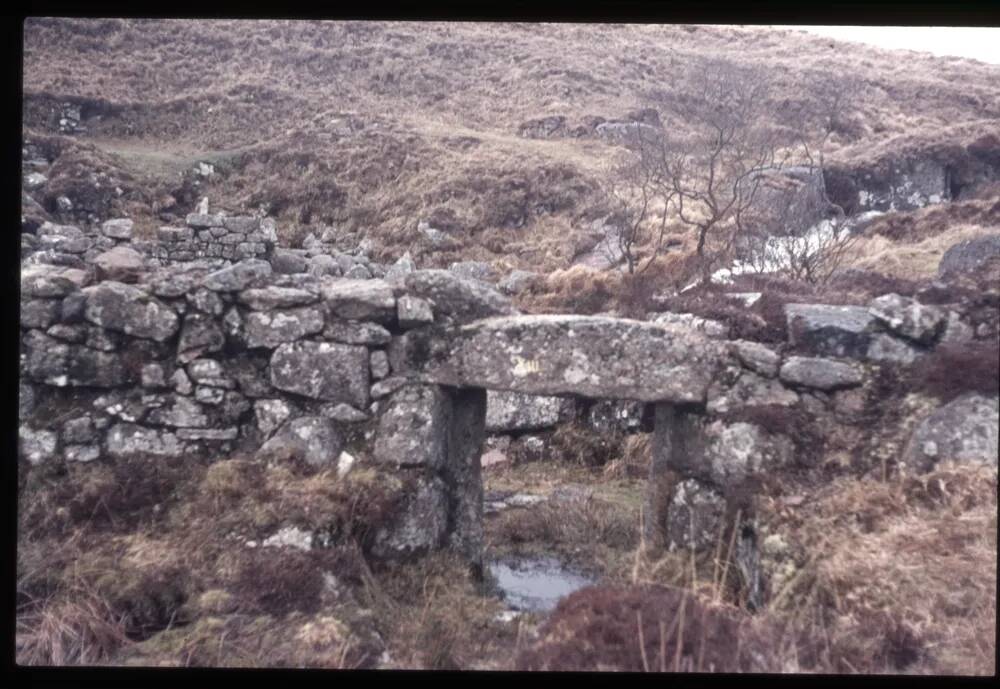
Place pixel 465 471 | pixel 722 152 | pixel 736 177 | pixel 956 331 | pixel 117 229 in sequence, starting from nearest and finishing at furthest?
pixel 956 331, pixel 465 471, pixel 117 229, pixel 736 177, pixel 722 152

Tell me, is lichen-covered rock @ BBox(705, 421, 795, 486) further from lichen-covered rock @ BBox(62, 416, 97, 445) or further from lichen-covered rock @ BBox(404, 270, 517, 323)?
lichen-covered rock @ BBox(62, 416, 97, 445)

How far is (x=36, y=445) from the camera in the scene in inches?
180

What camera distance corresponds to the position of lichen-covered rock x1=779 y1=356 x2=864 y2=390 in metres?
4.50

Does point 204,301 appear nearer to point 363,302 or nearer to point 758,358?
point 363,302

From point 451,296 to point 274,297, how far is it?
3.89 feet

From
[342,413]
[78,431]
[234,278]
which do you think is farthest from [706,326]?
[78,431]

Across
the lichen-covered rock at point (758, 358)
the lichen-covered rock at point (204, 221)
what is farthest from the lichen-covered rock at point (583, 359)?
the lichen-covered rock at point (204, 221)

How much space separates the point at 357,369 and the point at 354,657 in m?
1.85

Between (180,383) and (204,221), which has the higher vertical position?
(204,221)

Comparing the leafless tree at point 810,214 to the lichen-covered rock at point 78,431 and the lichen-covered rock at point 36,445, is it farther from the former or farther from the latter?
the lichen-covered rock at point 36,445

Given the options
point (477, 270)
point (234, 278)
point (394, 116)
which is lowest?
point (234, 278)

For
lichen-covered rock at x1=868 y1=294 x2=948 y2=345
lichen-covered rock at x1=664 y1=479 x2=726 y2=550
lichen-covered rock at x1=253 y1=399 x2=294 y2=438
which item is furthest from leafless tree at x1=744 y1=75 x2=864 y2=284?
lichen-covered rock at x1=253 y1=399 x2=294 y2=438

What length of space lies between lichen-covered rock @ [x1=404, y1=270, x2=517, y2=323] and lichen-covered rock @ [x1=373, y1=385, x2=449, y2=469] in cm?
54

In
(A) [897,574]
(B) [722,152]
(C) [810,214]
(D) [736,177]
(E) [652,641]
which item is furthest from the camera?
(B) [722,152]
